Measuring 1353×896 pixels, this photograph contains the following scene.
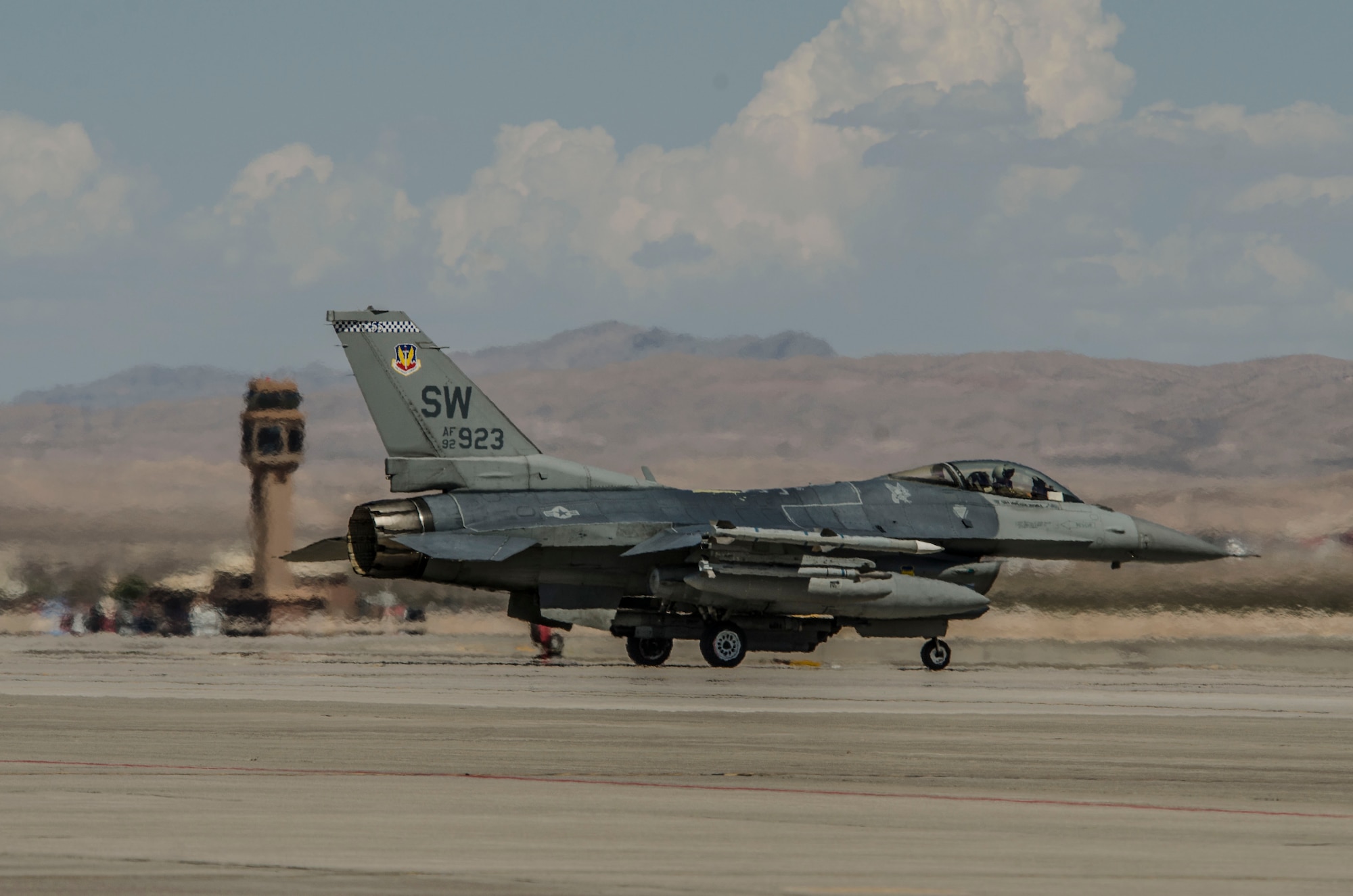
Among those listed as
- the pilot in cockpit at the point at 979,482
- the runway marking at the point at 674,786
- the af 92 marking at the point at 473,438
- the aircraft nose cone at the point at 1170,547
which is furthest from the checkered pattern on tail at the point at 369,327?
the runway marking at the point at 674,786

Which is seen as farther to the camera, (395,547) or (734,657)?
(734,657)

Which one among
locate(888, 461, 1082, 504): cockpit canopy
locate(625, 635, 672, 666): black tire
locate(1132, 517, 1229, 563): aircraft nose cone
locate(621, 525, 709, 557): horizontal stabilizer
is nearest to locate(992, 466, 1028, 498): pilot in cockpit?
locate(888, 461, 1082, 504): cockpit canopy

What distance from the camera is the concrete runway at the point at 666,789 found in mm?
9008

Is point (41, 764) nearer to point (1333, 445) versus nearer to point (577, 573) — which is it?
point (577, 573)

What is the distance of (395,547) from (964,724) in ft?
39.5

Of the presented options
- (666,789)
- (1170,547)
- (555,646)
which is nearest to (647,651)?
(555,646)

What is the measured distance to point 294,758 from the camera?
582 inches

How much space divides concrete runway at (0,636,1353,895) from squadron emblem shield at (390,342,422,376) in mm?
6552

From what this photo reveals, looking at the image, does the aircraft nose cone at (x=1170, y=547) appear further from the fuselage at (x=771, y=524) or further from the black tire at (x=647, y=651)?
the black tire at (x=647, y=651)

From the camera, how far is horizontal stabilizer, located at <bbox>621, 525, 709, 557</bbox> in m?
29.2

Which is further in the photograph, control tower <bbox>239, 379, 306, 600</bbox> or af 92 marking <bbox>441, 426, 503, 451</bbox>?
control tower <bbox>239, 379, 306, 600</bbox>

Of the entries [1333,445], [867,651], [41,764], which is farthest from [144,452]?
[41,764]

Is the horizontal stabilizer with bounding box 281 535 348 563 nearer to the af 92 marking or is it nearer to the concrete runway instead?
the af 92 marking

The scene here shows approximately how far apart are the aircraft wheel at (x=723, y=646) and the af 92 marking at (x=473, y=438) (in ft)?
16.0
